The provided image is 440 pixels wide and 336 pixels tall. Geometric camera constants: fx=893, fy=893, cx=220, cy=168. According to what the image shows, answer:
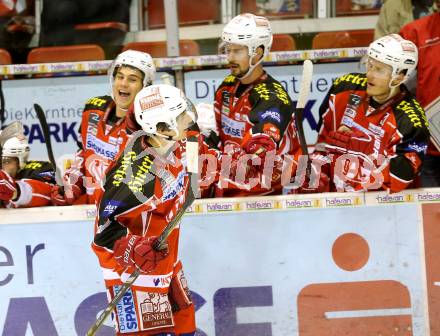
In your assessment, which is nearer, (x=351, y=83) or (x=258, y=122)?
(x=258, y=122)

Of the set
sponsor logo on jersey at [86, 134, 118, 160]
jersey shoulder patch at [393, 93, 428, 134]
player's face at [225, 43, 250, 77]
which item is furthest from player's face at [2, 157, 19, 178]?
jersey shoulder patch at [393, 93, 428, 134]

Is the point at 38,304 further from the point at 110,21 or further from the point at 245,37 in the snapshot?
the point at 110,21

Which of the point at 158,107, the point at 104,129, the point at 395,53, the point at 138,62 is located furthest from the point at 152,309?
the point at 395,53

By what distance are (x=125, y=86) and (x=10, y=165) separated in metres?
0.84

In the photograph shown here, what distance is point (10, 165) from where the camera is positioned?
15.4 feet

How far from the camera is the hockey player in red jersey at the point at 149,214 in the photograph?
131 inches

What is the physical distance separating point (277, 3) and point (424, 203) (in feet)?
7.65

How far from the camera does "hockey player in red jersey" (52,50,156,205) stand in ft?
14.2

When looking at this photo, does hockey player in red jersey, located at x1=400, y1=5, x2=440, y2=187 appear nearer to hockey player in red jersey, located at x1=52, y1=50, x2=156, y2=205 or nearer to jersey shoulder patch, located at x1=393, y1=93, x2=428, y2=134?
jersey shoulder patch, located at x1=393, y1=93, x2=428, y2=134

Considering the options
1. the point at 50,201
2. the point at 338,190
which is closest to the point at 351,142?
the point at 338,190

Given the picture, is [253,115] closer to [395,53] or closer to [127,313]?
[395,53]

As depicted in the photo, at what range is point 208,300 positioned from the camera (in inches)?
167

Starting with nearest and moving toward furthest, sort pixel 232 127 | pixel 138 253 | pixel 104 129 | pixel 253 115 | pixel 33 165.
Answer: pixel 138 253 → pixel 253 115 → pixel 104 129 → pixel 232 127 → pixel 33 165

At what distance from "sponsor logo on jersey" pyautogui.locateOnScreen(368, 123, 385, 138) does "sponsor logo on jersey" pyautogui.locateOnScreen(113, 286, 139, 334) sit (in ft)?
5.00
